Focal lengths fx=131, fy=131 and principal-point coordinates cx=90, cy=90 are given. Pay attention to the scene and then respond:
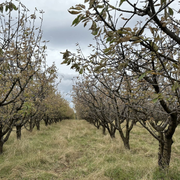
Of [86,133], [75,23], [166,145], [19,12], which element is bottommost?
[86,133]

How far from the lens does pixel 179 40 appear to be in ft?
5.34

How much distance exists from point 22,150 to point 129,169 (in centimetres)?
581

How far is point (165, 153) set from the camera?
4023 mm

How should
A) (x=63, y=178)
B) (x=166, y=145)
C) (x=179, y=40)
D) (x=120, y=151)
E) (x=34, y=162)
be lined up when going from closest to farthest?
1. (x=179, y=40)
2. (x=166, y=145)
3. (x=63, y=178)
4. (x=34, y=162)
5. (x=120, y=151)

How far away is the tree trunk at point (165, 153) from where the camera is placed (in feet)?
12.8

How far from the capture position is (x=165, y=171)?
410cm

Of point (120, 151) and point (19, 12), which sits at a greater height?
point (19, 12)

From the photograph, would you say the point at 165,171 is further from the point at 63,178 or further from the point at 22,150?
the point at 22,150

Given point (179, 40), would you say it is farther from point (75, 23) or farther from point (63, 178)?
point (63, 178)

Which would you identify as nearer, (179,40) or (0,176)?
(179,40)

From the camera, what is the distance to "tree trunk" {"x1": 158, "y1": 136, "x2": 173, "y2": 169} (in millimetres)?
3891

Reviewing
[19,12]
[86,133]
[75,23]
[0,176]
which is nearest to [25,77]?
[19,12]

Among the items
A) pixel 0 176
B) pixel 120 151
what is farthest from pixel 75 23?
pixel 120 151

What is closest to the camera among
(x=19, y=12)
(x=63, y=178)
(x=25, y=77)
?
(x=19, y=12)
